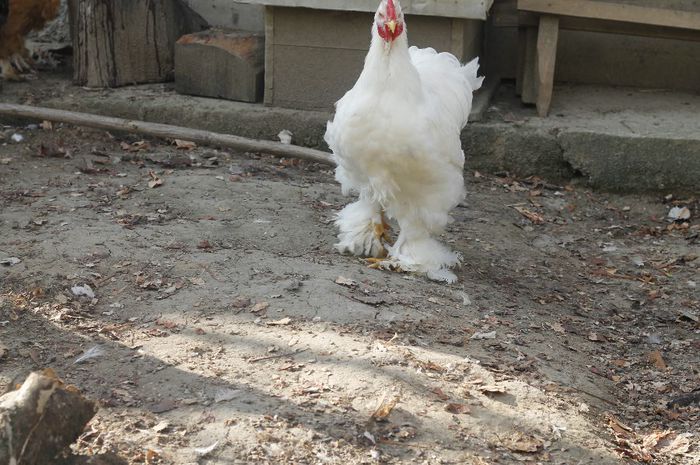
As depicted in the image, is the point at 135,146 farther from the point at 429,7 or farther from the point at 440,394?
the point at 440,394

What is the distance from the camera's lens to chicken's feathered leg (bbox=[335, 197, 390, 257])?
569cm

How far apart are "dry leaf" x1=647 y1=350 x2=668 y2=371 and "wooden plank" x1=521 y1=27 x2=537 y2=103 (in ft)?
10.8

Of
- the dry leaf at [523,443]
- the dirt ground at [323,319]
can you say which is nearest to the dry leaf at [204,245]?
the dirt ground at [323,319]

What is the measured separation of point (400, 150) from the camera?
16.5 feet

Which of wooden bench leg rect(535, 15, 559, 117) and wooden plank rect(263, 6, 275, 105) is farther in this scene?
wooden plank rect(263, 6, 275, 105)

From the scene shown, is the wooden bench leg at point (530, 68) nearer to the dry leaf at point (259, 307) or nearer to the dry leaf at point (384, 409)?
the dry leaf at point (259, 307)

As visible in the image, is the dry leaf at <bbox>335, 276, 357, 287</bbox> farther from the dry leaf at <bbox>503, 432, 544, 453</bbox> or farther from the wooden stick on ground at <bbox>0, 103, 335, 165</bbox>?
the wooden stick on ground at <bbox>0, 103, 335, 165</bbox>

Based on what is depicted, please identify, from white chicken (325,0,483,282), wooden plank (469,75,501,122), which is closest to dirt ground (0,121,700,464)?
white chicken (325,0,483,282)

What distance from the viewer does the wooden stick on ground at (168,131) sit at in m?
6.95

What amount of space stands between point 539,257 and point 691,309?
104 cm

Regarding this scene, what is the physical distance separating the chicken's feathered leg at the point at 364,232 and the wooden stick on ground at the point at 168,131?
1.06 m

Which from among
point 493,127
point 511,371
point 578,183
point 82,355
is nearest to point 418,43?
point 493,127

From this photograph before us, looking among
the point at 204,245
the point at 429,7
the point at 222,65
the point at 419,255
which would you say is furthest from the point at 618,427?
the point at 222,65

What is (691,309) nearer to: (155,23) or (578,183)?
(578,183)
